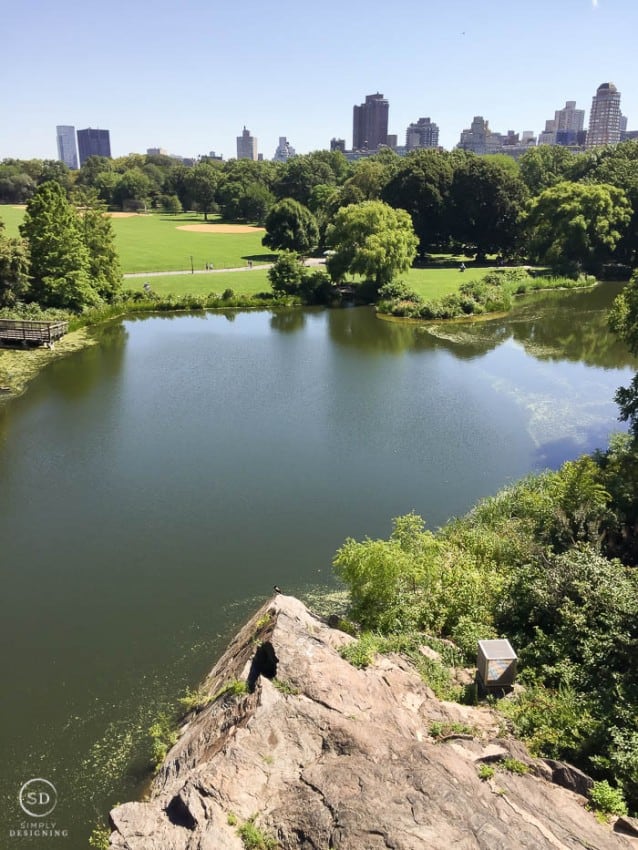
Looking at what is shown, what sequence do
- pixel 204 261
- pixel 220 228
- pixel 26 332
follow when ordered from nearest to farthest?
pixel 26 332 → pixel 204 261 → pixel 220 228

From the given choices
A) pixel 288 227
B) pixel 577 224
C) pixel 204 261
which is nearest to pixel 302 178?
pixel 288 227

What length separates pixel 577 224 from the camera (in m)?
56.3

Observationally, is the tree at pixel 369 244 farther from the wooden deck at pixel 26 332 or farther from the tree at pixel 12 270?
the wooden deck at pixel 26 332

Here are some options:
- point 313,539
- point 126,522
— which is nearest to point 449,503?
point 313,539

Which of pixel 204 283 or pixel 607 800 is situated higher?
pixel 204 283

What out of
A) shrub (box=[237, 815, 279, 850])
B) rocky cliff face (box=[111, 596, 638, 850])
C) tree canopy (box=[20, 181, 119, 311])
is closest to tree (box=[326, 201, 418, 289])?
tree canopy (box=[20, 181, 119, 311])

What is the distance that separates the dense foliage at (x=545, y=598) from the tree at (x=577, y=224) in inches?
1801

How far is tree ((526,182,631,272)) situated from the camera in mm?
57219

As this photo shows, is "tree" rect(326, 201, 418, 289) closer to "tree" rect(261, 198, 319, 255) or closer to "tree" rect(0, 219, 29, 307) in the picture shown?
"tree" rect(261, 198, 319, 255)

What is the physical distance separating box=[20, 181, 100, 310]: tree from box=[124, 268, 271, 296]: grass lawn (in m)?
9.12

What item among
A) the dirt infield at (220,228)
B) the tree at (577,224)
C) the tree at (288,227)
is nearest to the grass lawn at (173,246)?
the dirt infield at (220,228)

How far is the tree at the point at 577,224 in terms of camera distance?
188ft

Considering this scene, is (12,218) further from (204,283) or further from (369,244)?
(369,244)

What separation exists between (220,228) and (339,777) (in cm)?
9123
